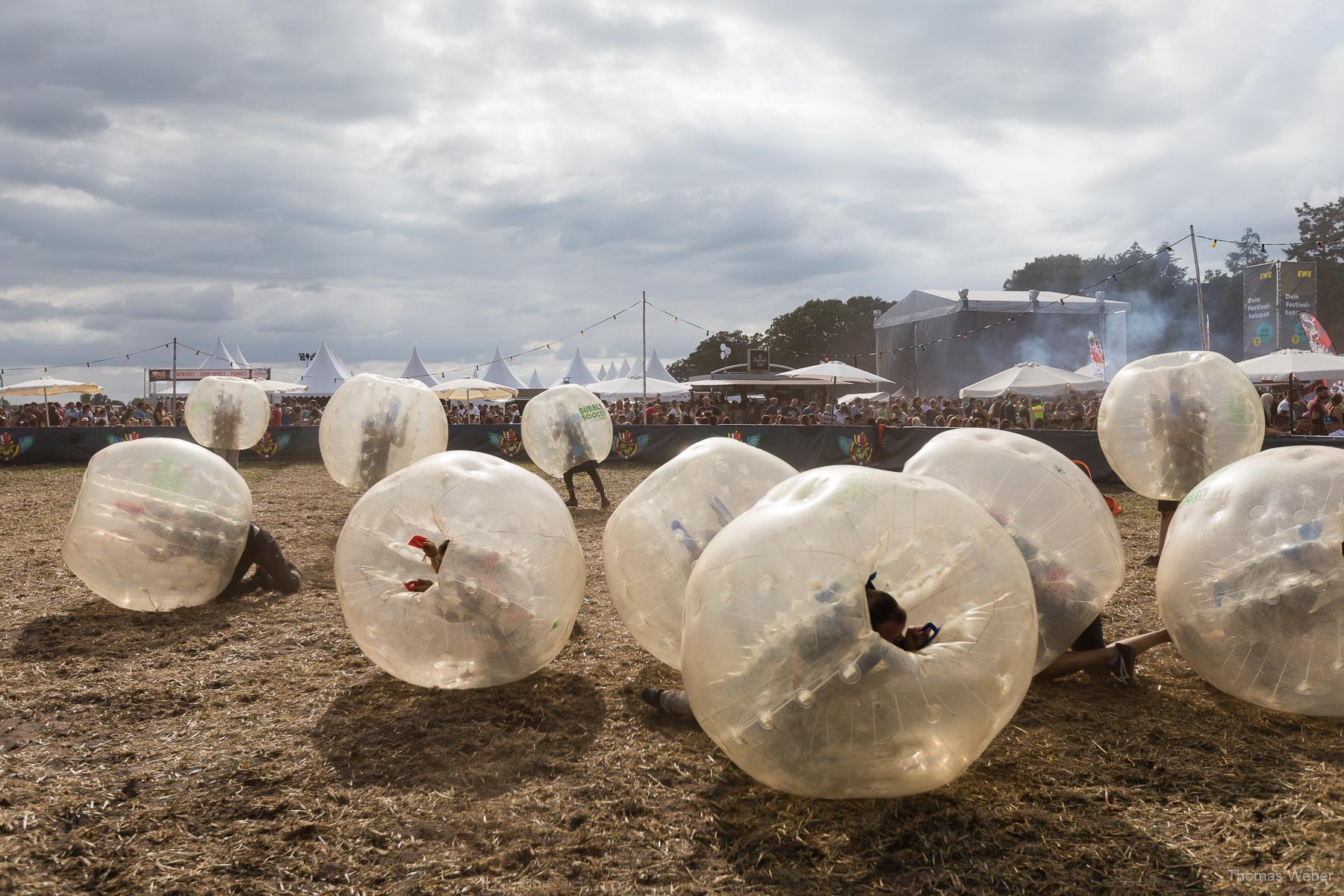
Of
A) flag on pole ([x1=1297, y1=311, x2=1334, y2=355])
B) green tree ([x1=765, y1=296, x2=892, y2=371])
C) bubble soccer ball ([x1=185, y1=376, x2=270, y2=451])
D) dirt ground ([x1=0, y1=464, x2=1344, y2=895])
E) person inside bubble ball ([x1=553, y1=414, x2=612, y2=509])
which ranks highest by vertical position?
green tree ([x1=765, y1=296, x2=892, y2=371])

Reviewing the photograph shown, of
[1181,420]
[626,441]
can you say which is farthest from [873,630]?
[626,441]

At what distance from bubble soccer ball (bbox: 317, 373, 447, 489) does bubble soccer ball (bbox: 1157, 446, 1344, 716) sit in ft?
28.0

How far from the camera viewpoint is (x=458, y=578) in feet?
14.1

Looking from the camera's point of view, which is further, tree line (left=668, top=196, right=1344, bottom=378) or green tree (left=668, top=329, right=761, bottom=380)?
green tree (left=668, top=329, right=761, bottom=380)

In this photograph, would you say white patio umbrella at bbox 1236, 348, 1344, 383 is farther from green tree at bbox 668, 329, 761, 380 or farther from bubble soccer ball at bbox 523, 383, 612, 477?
green tree at bbox 668, 329, 761, 380

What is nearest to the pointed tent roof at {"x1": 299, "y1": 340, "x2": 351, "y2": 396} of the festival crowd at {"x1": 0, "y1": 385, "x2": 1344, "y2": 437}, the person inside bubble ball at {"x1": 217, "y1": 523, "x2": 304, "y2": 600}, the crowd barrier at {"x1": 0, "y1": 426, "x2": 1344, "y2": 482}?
the festival crowd at {"x1": 0, "y1": 385, "x2": 1344, "y2": 437}

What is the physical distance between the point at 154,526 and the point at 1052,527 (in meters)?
6.09

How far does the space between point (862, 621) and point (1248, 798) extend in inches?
81.7

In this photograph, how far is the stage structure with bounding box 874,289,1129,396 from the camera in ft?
120

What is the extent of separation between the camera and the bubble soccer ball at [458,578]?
14.2 ft

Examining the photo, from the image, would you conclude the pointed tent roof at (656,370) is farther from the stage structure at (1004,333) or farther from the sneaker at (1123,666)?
the sneaker at (1123,666)

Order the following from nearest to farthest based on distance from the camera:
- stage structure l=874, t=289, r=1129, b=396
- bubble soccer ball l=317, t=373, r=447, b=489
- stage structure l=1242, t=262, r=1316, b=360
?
1. bubble soccer ball l=317, t=373, r=447, b=489
2. stage structure l=1242, t=262, r=1316, b=360
3. stage structure l=874, t=289, r=1129, b=396

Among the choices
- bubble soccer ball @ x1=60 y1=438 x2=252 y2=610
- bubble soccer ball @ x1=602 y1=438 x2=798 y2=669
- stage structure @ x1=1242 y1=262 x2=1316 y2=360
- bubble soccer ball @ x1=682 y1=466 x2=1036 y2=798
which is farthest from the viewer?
stage structure @ x1=1242 y1=262 x2=1316 y2=360

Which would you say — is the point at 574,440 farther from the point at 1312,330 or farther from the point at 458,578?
the point at 1312,330
